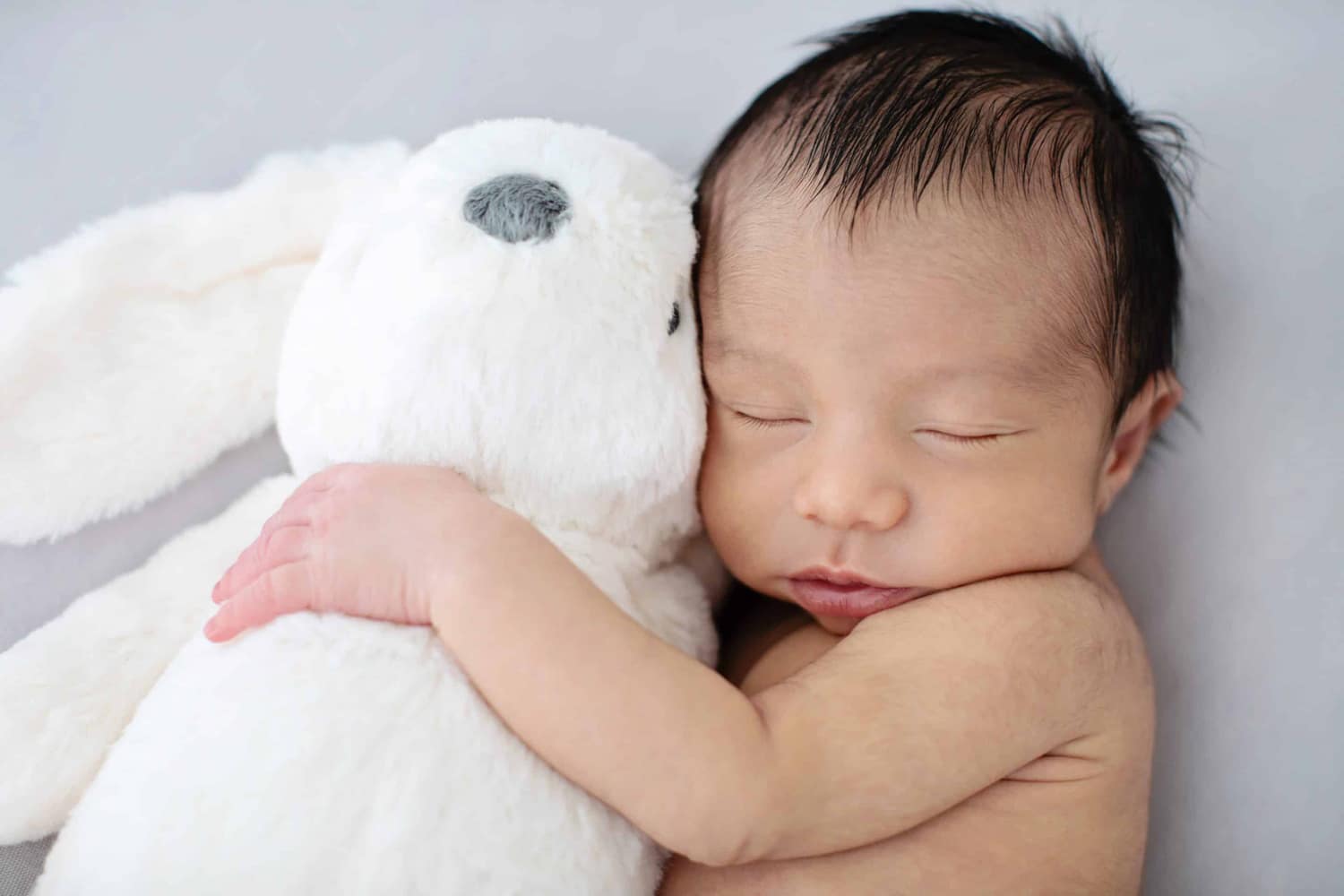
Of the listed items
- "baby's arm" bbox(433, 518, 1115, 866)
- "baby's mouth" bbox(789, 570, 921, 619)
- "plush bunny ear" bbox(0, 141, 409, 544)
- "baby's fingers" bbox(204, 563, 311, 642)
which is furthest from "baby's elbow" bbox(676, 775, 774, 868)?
"plush bunny ear" bbox(0, 141, 409, 544)

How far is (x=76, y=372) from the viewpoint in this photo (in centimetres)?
107

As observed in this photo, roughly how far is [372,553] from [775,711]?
1.11ft

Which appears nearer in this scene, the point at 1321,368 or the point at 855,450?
the point at 855,450

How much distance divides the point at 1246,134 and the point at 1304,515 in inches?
17.3

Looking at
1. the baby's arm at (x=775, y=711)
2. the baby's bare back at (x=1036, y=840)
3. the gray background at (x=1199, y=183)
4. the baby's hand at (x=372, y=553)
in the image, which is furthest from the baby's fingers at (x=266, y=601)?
the baby's bare back at (x=1036, y=840)

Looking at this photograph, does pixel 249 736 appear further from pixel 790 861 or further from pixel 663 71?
pixel 663 71

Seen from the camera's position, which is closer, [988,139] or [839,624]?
[988,139]

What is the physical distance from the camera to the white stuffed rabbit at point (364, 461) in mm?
725

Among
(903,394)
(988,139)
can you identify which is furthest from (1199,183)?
(903,394)

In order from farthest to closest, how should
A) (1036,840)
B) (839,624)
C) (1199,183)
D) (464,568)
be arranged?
1. (1199,183)
2. (839,624)
3. (1036,840)
4. (464,568)

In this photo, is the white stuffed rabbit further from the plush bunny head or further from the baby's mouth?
the baby's mouth

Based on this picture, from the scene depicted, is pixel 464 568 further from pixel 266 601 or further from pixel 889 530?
pixel 889 530

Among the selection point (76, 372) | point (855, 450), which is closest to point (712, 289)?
point (855, 450)

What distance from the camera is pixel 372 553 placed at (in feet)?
2.66
